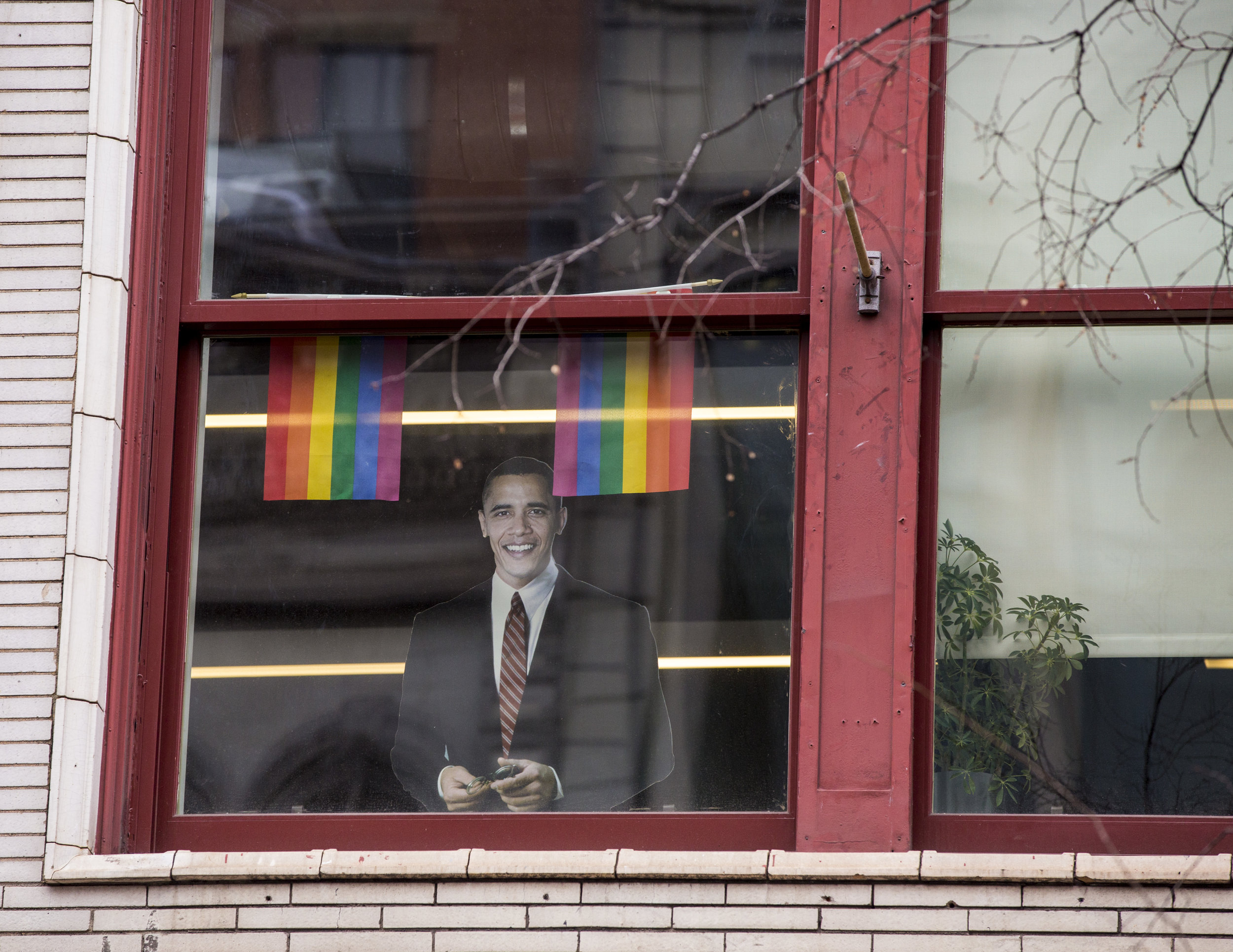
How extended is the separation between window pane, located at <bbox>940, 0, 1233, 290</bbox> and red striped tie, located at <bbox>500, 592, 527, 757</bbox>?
203 cm

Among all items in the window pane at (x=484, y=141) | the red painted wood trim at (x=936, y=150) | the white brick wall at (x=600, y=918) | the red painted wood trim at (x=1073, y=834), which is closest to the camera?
the white brick wall at (x=600, y=918)

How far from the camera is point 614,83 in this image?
539 centimetres

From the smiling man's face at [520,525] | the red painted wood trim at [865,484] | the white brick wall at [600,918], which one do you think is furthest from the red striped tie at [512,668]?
the red painted wood trim at [865,484]

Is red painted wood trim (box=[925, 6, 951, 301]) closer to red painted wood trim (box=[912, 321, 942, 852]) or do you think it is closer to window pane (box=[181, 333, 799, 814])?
red painted wood trim (box=[912, 321, 942, 852])

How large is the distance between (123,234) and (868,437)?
2.84 m

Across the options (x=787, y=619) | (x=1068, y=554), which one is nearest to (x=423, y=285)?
(x=787, y=619)

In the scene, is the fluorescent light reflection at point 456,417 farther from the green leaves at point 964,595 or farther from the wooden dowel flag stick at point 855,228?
the green leaves at point 964,595

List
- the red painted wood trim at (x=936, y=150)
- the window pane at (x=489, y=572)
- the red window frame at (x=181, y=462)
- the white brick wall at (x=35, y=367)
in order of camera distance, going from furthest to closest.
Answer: the red painted wood trim at (x=936, y=150)
the window pane at (x=489, y=572)
the red window frame at (x=181, y=462)
the white brick wall at (x=35, y=367)

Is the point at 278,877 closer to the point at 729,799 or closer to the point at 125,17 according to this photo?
the point at 729,799

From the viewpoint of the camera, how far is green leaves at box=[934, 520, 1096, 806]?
4719 mm

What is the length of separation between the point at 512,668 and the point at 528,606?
24 centimetres

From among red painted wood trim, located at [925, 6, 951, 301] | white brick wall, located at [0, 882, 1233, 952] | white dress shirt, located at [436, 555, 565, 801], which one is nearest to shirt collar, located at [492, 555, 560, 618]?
white dress shirt, located at [436, 555, 565, 801]

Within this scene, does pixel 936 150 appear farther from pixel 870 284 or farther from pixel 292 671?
pixel 292 671

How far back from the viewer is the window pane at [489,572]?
192 inches
